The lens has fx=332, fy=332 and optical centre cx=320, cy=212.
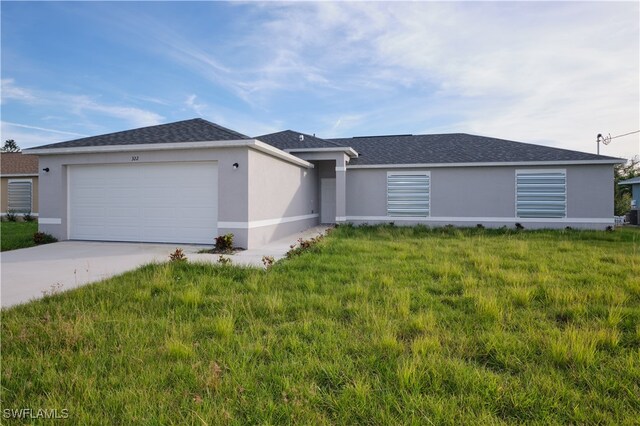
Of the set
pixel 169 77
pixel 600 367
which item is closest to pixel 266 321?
pixel 600 367

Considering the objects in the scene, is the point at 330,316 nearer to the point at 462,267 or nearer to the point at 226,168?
the point at 462,267

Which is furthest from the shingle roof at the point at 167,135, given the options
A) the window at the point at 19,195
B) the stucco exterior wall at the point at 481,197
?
the window at the point at 19,195

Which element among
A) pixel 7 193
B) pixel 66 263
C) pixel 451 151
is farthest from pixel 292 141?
pixel 7 193

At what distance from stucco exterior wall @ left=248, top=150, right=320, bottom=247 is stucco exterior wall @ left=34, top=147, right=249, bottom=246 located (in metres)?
0.29

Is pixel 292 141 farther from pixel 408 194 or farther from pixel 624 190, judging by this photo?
pixel 624 190

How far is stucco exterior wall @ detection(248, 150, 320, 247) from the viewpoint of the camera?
35.1 feet

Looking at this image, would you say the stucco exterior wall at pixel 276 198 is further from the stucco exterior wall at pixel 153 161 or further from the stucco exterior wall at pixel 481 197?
the stucco exterior wall at pixel 481 197

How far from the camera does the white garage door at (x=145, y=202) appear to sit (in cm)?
1087

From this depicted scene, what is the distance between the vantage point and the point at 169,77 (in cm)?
1350

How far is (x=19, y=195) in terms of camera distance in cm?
2167

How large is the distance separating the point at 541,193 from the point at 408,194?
610cm

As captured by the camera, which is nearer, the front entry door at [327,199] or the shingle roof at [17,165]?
the front entry door at [327,199]

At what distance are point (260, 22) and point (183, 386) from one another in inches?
461

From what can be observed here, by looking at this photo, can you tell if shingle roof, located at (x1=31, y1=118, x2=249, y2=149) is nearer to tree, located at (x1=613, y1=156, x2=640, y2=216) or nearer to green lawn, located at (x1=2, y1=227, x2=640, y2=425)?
green lawn, located at (x1=2, y1=227, x2=640, y2=425)
